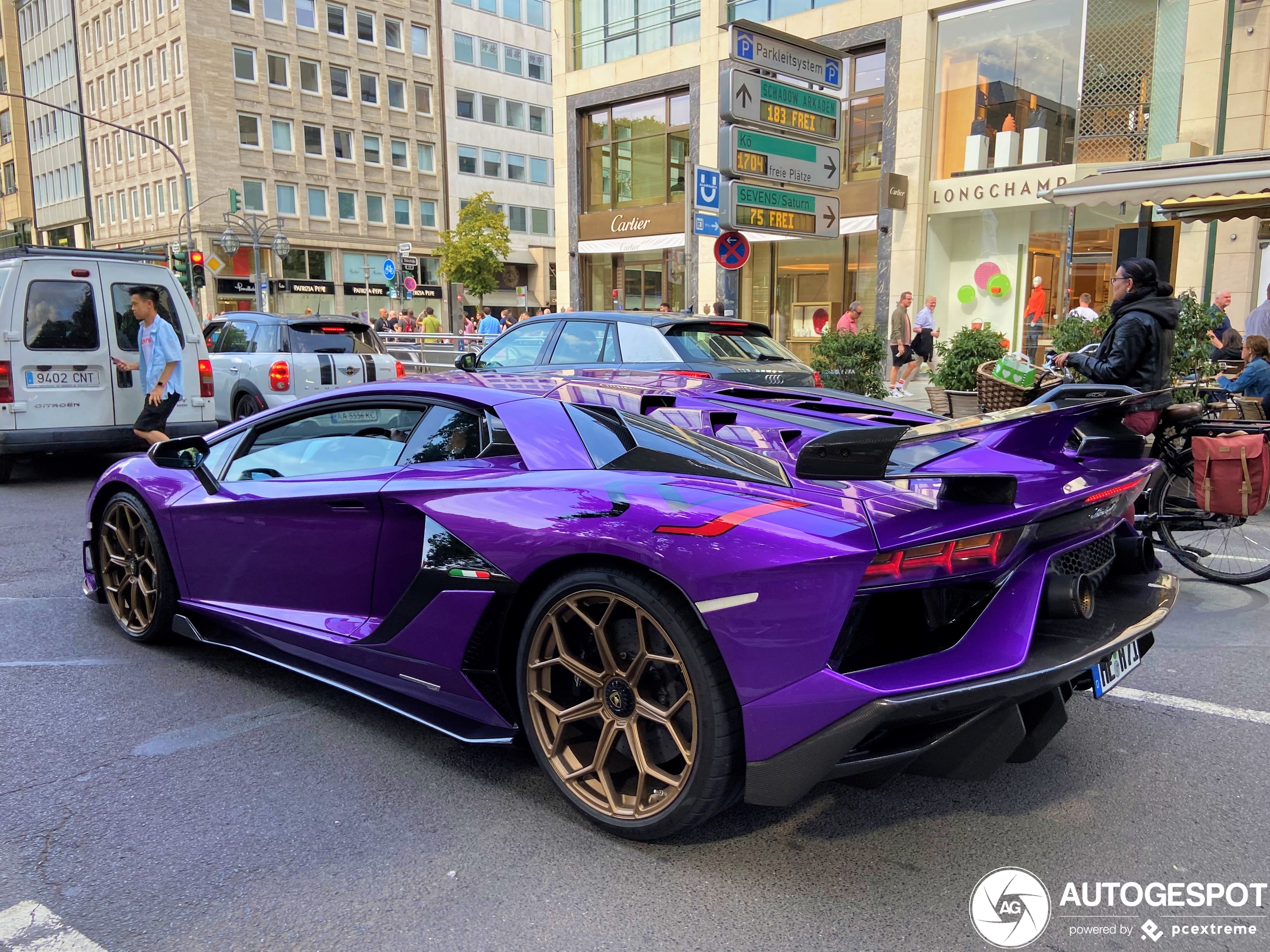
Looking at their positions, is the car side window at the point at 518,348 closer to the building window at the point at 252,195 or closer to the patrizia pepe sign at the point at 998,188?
the patrizia pepe sign at the point at 998,188

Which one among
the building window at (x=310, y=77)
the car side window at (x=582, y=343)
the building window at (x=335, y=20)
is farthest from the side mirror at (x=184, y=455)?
the building window at (x=335, y=20)

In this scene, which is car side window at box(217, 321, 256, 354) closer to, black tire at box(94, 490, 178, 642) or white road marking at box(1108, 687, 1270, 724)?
black tire at box(94, 490, 178, 642)

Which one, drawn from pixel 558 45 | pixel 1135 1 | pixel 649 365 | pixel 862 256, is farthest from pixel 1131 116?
pixel 558 45

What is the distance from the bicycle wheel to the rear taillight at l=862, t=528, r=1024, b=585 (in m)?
3.42

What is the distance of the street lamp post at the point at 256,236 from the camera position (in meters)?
42.2

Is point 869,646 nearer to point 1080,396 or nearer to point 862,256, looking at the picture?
point 1080,396

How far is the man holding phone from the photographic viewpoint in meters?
8.63

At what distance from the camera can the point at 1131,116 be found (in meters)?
16.9

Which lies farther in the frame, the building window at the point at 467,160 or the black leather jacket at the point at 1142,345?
the building window at the point at 467,160

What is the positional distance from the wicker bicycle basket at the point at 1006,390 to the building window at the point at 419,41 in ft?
188

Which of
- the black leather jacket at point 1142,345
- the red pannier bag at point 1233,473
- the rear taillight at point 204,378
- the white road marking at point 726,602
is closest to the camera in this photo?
the white road marking at point 726,602

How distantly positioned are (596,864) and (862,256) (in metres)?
19.5

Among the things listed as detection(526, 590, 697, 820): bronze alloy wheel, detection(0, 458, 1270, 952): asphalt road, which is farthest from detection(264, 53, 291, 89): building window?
detection(526, 590, 697, 820): bronze alloy wheel

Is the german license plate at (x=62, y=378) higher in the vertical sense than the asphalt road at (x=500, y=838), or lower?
higher
